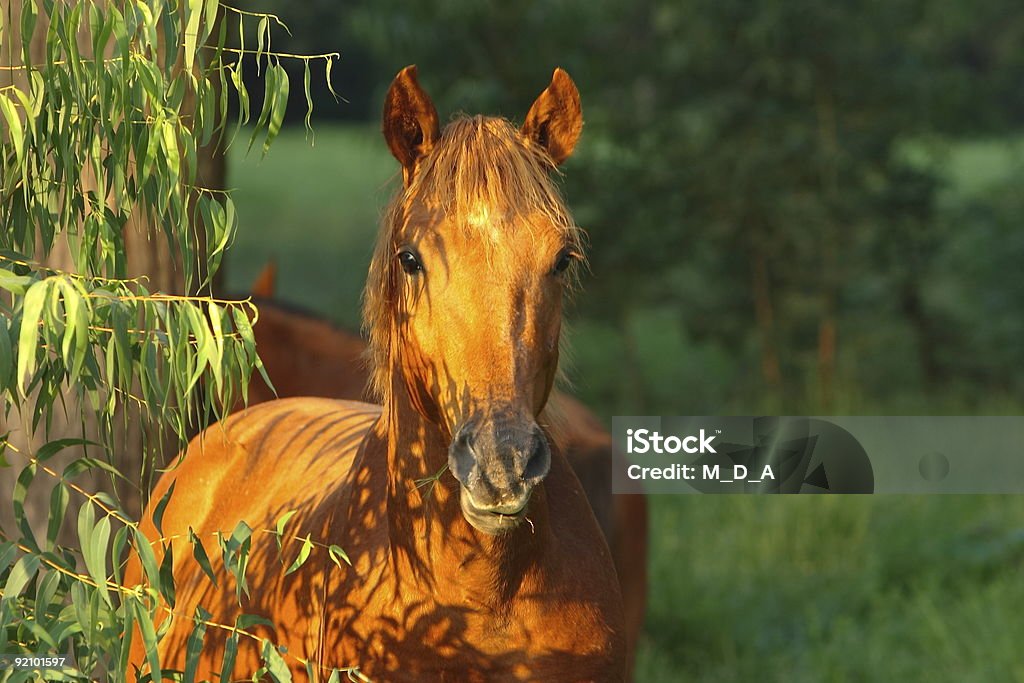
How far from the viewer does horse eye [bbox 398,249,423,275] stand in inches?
95.7

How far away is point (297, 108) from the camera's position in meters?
19.3

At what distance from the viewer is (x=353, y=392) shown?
5148 mm

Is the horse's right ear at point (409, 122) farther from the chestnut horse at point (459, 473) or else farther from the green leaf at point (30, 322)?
the green leaf at point (30, 322)

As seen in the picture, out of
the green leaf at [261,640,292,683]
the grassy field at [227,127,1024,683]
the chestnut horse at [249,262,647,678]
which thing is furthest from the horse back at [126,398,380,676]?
the grassy field at [227,127,1024,683]

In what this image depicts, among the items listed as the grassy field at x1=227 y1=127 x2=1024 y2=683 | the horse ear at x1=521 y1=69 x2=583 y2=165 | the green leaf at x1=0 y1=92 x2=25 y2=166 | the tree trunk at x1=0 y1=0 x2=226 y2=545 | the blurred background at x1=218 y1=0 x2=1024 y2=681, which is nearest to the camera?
the green leaf at x1=0 y1=92 x2=25 y2=166

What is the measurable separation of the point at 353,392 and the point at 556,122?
262 centimetres

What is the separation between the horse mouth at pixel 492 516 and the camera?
222cm

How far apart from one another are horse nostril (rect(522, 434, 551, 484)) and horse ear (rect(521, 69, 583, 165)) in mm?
751

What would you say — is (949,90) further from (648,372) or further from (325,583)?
(325,583)

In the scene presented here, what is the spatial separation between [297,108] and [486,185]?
17.4m

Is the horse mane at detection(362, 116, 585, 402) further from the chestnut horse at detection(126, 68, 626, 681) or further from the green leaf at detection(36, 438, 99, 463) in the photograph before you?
the green leaf at detection(36, 438, 99, 463)

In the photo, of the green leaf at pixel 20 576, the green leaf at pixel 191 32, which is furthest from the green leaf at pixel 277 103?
the green leaf at pixel 20 576

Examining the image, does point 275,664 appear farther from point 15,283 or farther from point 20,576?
point 15,283

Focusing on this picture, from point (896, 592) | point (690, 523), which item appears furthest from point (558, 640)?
point (690, 523)
